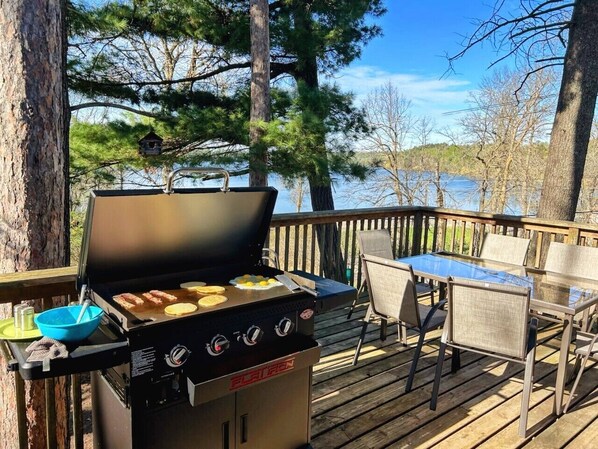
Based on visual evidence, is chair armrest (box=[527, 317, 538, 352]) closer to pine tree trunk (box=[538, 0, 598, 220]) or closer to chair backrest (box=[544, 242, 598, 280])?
chair backrest (box=[544, 242, 598, 280])

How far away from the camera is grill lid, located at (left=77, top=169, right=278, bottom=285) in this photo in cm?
156

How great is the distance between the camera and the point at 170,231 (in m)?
1.78

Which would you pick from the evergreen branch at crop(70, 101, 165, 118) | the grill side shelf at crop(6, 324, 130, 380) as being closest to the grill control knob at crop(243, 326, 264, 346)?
the grill side shelf at crop(6, 324, 130, 380)

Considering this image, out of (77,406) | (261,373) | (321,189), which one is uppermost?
(321,189)

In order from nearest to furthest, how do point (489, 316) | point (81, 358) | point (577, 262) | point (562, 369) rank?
point (81, 358) < point (489, 316) < point (562, 369) < point (577, 262)

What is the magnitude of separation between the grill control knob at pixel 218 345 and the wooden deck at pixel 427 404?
3.82ft

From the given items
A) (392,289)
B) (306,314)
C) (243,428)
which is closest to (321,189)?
(392,289)

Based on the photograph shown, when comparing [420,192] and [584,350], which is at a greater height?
[420,192]

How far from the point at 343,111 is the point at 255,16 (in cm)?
202

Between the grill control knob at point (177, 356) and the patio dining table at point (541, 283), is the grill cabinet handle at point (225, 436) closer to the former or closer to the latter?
the grill control knob at point (177, 356)

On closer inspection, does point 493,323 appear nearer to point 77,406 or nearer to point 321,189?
point 77,406

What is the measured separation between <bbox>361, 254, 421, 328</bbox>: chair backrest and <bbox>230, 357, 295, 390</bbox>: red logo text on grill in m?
1.48

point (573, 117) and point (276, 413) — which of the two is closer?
point (276, 413)

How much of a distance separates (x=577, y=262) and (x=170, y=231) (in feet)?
11.3
